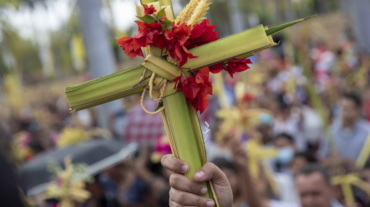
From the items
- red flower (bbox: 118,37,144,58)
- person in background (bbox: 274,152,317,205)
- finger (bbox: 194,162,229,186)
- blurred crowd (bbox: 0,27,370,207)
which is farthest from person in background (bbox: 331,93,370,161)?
red flower (bbox: 118,37,144,58)

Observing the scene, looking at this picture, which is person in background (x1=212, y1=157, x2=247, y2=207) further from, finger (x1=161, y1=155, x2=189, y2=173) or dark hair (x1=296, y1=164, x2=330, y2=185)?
finger (x1=161, y1=155, x2=189, y2=173)

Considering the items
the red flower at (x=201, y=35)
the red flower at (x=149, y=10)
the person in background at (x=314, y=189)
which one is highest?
the red flower at (x=149, y=10)

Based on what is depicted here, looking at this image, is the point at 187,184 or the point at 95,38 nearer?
the point at 187,184

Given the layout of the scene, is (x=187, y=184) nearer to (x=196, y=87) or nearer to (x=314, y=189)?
(x=196, y=87)

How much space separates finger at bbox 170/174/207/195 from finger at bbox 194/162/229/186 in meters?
0.02

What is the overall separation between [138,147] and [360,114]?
273 cm

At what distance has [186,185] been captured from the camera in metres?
1.36

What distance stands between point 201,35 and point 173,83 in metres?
0.18

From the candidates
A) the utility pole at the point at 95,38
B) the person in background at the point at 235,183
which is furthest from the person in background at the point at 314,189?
the utility pole at the point at 95,38

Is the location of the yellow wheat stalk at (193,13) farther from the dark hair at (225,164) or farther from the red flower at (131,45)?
the dark hair at (225,164)

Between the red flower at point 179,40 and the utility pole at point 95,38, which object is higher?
the utility pole at point 95,38

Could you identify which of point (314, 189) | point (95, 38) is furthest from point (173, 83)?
point (95, 38)

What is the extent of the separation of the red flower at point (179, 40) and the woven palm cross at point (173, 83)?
4cm

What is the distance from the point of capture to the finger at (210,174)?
4.44 feet
